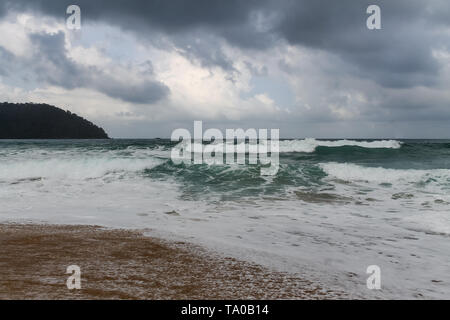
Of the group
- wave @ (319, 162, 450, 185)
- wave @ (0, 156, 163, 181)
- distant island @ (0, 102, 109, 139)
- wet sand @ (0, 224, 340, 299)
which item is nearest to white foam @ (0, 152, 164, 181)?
wave @ (0, 156, 163, 181)

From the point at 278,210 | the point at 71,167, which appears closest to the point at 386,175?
the point at 278,210

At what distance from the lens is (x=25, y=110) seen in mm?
86375

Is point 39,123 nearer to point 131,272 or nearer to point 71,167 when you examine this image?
point 71,167

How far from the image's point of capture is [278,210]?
25.8ft

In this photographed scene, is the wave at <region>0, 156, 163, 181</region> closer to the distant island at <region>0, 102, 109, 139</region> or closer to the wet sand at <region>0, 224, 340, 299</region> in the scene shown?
the wet sand at <region>0, 224, 340, 299</region>

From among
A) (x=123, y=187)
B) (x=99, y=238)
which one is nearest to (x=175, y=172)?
(x=123, y=187)

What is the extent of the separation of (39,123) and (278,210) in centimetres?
9152

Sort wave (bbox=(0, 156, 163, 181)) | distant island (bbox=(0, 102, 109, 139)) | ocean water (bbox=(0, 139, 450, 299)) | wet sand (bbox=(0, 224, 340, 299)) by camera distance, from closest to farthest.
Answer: wet sand (bbox=(0, 224, 340, 299)) → ocean water (bbox=(0, 139, 450, 299)) → wave (bbox=(0, 156, 163, 181)) → distant island (bbox=(0, 102, 109, 139))

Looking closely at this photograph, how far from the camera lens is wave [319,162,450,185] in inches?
512

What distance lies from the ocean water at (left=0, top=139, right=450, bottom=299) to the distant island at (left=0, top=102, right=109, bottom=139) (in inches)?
2987

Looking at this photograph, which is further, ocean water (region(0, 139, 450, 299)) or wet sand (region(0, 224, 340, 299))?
ocean water (region(0, 139, 450, 299))

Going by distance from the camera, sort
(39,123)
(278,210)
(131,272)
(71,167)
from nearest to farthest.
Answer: (131,272)
(278,210)
(71,167)
(39,123)
